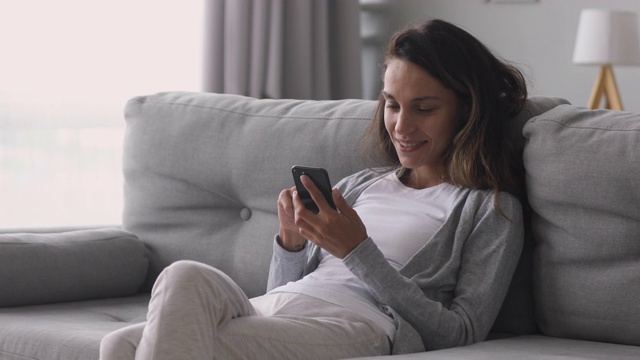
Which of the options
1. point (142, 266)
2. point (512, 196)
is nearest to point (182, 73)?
point (142, 266)

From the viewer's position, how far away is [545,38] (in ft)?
13.8

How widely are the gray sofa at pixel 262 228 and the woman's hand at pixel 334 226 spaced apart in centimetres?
22

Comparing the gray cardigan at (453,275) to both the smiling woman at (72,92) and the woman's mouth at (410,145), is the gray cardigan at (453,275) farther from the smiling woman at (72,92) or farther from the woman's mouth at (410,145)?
the smiling woman at (72,92)

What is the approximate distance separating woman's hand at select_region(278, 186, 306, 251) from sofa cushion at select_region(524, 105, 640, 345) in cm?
44

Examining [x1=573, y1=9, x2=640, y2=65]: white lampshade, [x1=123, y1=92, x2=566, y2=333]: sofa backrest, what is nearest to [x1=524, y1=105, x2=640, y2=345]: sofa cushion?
[x1=123, y1=92, x2=566, y2=333]: sofa backrest

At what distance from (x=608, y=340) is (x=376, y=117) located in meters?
0.65

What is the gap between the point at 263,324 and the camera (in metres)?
1.61

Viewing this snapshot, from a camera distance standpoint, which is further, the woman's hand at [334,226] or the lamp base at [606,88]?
the lamp base at [606,88]

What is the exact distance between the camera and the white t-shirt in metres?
1.79

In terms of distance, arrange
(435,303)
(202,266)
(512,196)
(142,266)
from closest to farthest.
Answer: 1. (202,266)
2. (435,303)
3. (512,196)
4. (142,266)

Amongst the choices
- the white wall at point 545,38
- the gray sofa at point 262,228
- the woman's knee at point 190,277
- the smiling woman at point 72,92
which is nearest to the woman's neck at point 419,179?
the gray sofa at point 262,228

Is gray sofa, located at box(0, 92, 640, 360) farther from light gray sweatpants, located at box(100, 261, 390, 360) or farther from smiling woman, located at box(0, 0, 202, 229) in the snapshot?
smiling woman, located at box(0, 0, 202, 229)

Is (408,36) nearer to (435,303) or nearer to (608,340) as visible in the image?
(435,303)

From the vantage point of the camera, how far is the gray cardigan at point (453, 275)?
173cm
